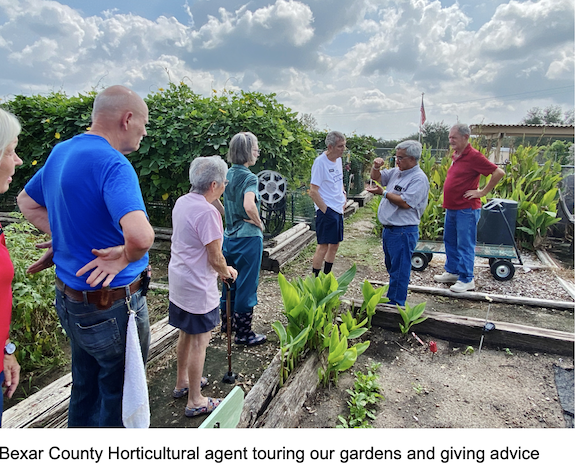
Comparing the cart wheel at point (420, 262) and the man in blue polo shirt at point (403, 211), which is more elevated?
the man in blue polo shirt at point (403, 211)

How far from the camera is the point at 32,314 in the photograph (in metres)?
2.79

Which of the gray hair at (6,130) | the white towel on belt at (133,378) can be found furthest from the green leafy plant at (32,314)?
the gray hair at (6,130)

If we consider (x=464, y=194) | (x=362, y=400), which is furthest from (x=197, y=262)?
(x=464, y=194)

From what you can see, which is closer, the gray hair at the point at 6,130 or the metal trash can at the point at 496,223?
the gray hair at the point at 6,130

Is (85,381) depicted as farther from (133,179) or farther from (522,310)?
(522,310)

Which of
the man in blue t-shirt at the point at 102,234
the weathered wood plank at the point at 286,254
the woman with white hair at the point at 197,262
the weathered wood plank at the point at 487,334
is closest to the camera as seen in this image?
the man in blue t-shirt at the point at 102,234

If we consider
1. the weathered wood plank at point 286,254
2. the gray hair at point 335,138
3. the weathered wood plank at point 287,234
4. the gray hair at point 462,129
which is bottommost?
the weathered wood plank at point 286,254

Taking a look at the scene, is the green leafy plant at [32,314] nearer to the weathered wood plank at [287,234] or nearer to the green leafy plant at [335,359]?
the green leafy plant at [335,359]

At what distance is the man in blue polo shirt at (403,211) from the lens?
362 centimetres

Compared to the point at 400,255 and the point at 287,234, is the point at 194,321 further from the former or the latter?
the point at 287,234

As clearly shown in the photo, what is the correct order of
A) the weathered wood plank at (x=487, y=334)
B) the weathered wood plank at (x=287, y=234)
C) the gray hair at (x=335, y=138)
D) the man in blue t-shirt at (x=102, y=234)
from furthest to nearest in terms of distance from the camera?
the weathered wood plank at (x=287, y=234) → the gray hair at (x=335, y=138) → the weathered wood plank at (x=487, y=334) → the man in blue t-shirt at (x=102, y=234)

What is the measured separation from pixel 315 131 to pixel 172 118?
9543 mm

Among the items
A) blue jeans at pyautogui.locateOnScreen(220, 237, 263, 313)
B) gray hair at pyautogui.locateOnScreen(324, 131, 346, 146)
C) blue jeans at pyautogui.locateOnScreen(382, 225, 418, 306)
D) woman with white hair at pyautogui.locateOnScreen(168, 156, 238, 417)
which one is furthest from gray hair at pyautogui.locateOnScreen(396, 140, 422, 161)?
woman with white hair at pyautogui.locateOnScreen(168, 156, 238, 417)

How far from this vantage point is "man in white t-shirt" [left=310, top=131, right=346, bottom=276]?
4312 mm
